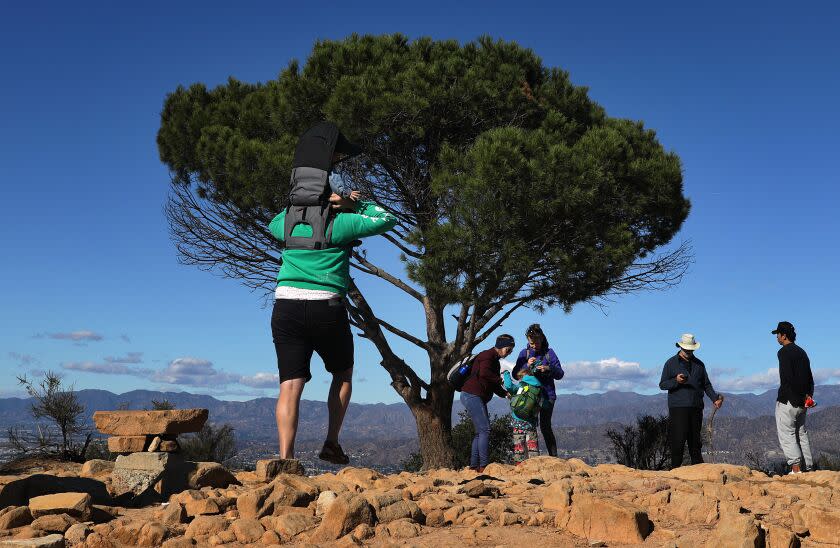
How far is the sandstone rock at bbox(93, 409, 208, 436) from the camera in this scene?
18.2 feet

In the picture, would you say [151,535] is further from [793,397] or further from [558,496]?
[793,397]

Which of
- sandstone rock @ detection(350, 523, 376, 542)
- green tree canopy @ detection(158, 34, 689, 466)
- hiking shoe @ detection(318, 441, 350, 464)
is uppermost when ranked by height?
green tree canopy @ detection(158, 34, 689, 466)

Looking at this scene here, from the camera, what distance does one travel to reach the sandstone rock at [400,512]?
396 cm

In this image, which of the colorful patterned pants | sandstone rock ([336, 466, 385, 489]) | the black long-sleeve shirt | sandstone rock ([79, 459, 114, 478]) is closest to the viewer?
sandstone rock ([336, 466, 385, 489])

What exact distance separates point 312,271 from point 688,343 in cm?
585

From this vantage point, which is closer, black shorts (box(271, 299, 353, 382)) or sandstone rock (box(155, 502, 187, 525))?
sandstone rock (box(155, 502, 187, 525))

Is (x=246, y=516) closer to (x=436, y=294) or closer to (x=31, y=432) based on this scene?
(x=436, y=294)

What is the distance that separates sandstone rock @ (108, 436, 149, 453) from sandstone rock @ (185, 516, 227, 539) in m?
1.81

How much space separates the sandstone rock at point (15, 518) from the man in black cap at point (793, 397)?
835cm

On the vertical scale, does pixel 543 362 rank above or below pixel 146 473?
above

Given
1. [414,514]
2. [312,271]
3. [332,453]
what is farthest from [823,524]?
[312,271]

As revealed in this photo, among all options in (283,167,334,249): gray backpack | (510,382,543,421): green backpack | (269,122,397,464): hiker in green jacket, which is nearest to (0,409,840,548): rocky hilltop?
(269,122,397,464): hiker in green jacket

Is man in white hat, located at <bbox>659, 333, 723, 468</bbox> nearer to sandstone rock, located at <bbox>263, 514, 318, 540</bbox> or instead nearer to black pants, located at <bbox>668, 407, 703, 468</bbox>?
black pants, located at <bbox>668, 407, 703, 468</bbox>

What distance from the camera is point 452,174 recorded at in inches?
430
